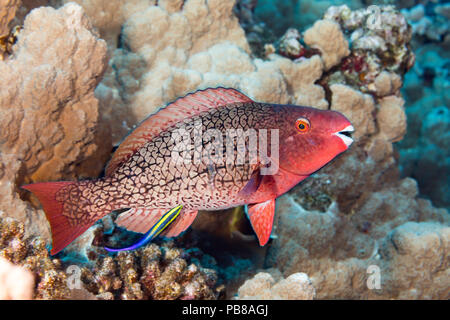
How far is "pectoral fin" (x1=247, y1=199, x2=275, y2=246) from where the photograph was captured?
9.29 ft

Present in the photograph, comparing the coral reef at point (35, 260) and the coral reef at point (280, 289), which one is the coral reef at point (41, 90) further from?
the coral reef at point (280, 289)

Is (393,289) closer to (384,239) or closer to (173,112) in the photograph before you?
(384,239)

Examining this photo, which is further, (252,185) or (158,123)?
(158,123)

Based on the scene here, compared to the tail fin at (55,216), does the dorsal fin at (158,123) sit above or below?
above

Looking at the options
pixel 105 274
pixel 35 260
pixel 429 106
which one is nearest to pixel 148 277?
pixel 105 274

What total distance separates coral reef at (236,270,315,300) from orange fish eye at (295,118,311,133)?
121cm

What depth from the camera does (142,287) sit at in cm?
289

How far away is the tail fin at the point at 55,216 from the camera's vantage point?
8.34 ft

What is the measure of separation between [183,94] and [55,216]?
237 centimetres

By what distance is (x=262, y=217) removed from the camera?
288 cm

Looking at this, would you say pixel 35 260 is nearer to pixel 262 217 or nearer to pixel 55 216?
pixel 55 216

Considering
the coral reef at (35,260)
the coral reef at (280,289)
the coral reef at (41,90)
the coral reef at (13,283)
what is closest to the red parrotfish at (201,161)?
the coral reef at (35,260)

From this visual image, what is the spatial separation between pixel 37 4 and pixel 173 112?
2429mm
